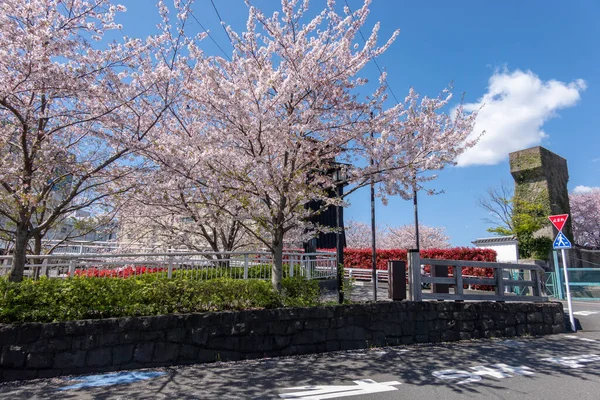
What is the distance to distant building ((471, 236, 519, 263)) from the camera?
19.0 meters

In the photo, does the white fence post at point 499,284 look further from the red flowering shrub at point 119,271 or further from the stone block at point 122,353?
the red flowering shrub at point 119,271

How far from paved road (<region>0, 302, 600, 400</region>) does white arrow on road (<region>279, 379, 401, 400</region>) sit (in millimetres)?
13

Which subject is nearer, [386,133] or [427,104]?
[386,133]

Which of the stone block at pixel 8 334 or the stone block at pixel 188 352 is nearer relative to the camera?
the stone block at pixel 8 334

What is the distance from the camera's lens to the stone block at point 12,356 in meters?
4.98

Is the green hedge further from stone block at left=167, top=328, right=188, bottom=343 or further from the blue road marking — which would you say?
the blue road marking

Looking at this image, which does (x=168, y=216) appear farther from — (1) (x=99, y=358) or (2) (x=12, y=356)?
(2) (x=12, y=356)

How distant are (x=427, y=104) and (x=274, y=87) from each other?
162 inches

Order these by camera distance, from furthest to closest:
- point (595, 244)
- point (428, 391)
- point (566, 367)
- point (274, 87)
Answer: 1. point (595, 244)
2. point (274, 87)
3. point (566, 367)
4. point (428, 391)

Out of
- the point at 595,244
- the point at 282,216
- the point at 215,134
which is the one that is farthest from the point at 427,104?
the point at 595,244

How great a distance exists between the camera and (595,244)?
35156mm

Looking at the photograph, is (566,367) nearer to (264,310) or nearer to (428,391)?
(428,391)

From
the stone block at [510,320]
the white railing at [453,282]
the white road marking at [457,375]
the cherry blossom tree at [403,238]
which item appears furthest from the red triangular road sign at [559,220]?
the cherry blossom tree at [403,238]

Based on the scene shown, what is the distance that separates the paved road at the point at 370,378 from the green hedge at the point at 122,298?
3.17 feet
